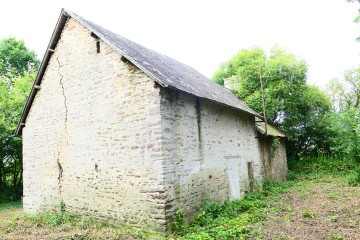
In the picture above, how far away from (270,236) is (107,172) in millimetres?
4869

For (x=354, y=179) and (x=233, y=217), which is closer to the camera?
(x=233, y=217)

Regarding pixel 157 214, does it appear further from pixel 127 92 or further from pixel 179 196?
pixel 127 92

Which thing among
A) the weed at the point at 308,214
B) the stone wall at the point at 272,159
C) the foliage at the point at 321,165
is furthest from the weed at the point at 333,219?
the foliage at the point at 321,165

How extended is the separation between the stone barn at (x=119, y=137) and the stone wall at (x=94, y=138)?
30mm

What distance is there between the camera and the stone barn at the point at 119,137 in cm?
734

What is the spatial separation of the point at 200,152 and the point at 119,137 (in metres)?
2.67

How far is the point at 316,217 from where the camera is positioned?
7.71 meters

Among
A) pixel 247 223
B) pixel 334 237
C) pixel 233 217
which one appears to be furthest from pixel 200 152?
pixel 334 237

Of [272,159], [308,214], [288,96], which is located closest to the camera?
[308,214]

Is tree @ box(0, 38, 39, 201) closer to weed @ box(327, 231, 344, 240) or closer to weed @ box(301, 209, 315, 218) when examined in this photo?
weed @ box(301, 209, 315, 218)

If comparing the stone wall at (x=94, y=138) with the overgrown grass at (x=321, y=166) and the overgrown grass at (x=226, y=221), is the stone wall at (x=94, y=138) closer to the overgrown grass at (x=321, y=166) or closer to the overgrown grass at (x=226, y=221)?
the overgrown grass at (x=226, y=221)

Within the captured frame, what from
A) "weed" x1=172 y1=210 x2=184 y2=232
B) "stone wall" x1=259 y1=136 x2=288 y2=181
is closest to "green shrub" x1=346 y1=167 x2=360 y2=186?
"stone wall" x1=259 y1=136 x2=288 y2=181

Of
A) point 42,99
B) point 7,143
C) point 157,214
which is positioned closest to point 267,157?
point 157,214

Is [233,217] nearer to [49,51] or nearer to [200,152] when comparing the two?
[200,152]
